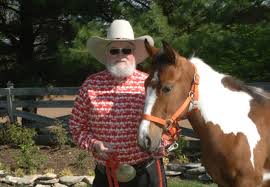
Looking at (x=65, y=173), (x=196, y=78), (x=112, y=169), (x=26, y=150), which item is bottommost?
(x=65, y=173)

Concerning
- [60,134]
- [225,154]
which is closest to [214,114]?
[225,154]

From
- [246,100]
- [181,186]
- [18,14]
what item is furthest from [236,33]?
[18,14]

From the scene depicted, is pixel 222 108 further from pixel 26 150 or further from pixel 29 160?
pixel 26 150

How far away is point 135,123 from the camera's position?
3.41m

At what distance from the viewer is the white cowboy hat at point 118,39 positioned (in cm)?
348

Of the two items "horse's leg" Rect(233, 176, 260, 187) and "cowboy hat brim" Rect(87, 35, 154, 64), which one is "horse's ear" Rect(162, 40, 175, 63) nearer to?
"cowboy hat brim" Rect(87, 35, 154, 64)

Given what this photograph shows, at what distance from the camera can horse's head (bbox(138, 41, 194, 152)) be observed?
123 inches

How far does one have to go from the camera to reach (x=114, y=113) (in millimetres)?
3395

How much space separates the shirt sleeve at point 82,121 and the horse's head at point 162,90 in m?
0.50

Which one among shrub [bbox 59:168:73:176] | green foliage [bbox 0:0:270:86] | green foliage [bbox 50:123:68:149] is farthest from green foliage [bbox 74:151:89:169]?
green foliage [bbox 0:0:270:86]

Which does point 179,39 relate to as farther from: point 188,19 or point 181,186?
point 181,186

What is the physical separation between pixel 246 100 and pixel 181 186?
3.16m

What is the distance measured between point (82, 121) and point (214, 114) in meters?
0.97

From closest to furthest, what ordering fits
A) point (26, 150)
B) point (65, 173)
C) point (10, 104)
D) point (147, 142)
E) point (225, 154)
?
point (147, 142), point (225, 154), point (65, 173), point (26, 150), point (10, 104)
